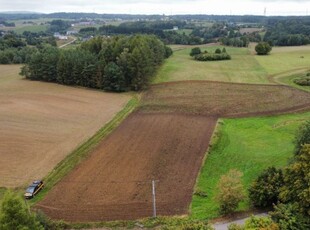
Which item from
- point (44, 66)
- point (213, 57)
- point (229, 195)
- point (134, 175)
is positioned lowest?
point (134, 175)

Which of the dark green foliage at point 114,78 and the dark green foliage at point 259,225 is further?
the dark green foliage at point 114,78

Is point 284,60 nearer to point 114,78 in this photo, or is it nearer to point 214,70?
point 214,70

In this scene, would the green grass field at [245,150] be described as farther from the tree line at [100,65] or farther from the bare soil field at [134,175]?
the tree line at [100,65]

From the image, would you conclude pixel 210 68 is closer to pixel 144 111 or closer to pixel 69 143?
pixel 144 111

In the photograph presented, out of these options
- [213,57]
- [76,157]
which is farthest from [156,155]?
[213,57]

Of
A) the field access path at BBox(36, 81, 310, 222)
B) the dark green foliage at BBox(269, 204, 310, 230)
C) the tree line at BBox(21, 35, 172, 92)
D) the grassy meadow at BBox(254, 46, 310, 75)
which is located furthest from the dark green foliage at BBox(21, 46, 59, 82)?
the dark green foliage at BBox(269, 204, 310, 230)

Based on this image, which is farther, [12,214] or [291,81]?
[291,81]

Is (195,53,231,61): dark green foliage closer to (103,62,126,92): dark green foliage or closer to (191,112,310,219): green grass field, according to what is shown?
(103,62,126,92): dark green foliage

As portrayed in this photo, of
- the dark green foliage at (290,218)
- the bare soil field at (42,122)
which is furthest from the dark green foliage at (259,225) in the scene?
the bare soil field at (42,122)
